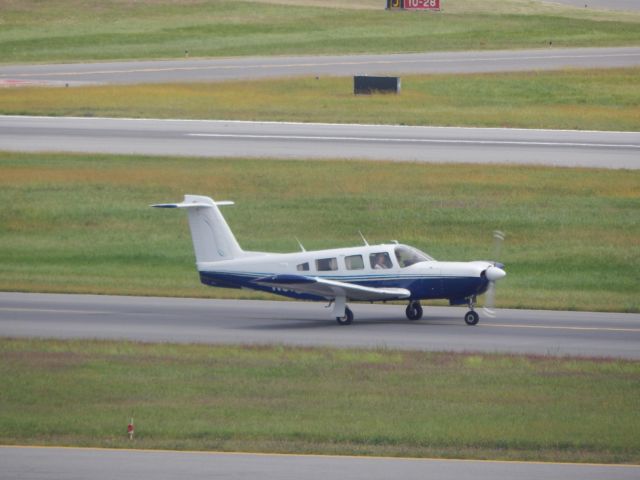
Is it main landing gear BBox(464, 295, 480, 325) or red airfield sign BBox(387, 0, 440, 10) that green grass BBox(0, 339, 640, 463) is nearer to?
main landing gear BBox(464, 295, 480, 325)

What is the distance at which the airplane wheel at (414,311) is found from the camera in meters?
28.5

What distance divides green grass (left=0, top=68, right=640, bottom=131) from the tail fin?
2918 centimetres

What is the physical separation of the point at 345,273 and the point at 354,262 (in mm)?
325

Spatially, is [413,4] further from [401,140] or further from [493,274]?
[493,274]

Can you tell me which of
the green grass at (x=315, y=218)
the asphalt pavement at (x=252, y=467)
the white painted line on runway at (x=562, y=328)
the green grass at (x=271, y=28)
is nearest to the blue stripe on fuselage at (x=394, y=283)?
the white painted line on runway at (x=562, y=328)

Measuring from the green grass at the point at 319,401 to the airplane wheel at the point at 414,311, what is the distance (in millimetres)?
4254

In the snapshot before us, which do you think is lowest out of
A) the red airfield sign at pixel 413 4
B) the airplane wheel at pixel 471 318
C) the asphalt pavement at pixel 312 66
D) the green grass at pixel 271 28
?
the airplane wheel at pixel 471 318

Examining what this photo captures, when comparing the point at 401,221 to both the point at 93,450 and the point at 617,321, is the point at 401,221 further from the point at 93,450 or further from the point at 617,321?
the point at 93,450

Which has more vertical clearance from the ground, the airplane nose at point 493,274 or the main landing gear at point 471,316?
Result: the airplane nose at point 493,274

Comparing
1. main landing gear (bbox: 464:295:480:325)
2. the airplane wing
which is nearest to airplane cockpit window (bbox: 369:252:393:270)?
the airplane wing

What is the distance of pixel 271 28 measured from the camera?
9369 cm

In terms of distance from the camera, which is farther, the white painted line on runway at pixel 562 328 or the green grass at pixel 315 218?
the green grass at pixel 315 218

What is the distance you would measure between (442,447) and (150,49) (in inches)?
2813

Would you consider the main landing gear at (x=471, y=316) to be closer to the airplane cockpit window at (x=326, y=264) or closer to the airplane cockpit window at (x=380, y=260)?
the airplane cockpit window at (x=380, y=260)
